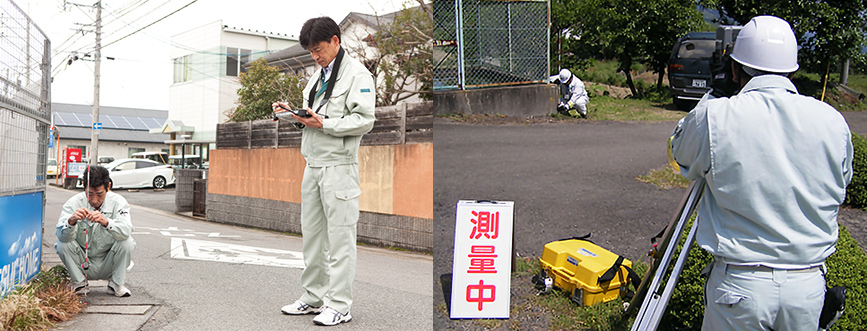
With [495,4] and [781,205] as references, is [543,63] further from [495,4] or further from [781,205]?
[781,205]

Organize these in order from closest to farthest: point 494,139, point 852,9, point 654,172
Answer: point 852,9 → point 654,172 → point 494,139

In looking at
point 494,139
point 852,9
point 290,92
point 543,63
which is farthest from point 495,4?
point 290,92

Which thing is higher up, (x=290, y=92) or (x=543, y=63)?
(x=543, y=63)

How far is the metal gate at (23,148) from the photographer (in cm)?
250

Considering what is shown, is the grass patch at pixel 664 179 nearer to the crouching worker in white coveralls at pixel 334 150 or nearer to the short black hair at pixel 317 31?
the crouching worker in white coveralls at pixel 334 150

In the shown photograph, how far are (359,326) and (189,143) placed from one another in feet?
3.95

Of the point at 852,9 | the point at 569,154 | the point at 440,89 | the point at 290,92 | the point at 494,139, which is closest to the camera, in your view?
the point at 290,92

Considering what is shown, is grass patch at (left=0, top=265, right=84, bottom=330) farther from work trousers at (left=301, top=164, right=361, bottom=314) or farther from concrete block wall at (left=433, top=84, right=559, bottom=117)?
concrete block wall at (left=433, top=84, right=559, bottom=117)

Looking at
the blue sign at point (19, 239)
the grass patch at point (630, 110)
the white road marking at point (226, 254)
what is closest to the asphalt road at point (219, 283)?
the white road marking at point (226, 254)

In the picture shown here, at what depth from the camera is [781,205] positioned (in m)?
1.62

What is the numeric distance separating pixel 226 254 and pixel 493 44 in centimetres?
399

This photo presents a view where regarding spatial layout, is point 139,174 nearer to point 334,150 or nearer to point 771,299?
point 334,150

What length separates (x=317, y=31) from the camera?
2.49 m

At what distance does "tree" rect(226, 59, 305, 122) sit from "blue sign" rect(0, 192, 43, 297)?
104 centimetres
